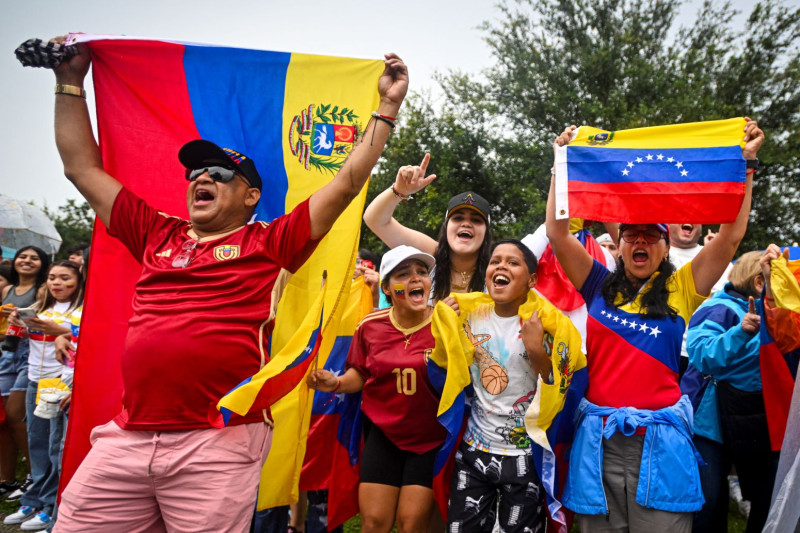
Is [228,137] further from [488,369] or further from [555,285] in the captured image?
[555,285]

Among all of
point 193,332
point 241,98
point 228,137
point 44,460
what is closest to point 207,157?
point 228,137

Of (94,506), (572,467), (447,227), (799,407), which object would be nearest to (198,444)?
(94,506)

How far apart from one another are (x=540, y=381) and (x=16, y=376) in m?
5.51

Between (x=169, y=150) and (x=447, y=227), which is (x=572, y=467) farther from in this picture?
(x=169, y=150)

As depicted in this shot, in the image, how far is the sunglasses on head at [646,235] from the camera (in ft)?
11.3

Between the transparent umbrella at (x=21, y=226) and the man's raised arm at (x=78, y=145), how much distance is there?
24.5 ft

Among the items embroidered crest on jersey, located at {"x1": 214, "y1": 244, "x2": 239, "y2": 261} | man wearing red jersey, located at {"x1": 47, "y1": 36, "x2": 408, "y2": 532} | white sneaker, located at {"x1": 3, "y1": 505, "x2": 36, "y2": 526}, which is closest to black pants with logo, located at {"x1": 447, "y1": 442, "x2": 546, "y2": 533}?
man wearing red jersey, located at {"x1": 47, "y1": 36, "x2": 408, "y2": 532}

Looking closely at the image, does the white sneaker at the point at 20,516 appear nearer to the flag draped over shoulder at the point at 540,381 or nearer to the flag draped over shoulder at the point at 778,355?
the flag draped over shoulder at the point at 540,381

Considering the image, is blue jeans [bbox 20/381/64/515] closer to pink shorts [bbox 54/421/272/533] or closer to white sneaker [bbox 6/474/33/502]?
white sneaker [bbox 6/474/33/502]

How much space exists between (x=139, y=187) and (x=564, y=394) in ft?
8.31

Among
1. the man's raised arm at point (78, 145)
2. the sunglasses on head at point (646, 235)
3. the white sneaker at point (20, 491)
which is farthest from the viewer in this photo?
the white sneaker at point (20, 491)

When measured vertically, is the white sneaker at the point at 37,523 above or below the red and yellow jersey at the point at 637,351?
below

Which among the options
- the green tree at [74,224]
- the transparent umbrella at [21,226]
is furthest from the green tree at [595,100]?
the green tree at [74,224]

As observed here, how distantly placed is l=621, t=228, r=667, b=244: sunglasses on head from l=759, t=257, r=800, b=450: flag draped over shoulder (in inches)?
24.5
